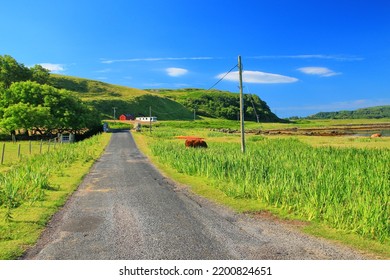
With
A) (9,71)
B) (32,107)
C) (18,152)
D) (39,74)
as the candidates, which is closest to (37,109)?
(32,107)

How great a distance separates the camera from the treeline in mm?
56750

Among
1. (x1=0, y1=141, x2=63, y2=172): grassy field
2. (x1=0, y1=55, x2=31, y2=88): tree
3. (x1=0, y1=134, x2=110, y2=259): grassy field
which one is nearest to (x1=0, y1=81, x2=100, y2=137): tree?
(x1=0, y1=141, x2=63, y2=172): grassy field

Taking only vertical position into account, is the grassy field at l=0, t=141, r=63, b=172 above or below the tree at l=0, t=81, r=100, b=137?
below

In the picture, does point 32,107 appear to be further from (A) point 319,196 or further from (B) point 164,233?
(A) point 319,196

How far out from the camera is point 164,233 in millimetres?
9141

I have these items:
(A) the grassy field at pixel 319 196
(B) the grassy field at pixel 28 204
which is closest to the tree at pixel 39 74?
(B) the grassy field at pixel 28 204

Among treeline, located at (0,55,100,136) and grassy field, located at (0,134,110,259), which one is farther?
treeline, located at (0,55,100,136)

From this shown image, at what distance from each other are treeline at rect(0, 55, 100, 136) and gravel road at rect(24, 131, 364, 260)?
48819 millimetres

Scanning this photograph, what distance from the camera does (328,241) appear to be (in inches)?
338

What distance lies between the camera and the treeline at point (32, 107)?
56750mm

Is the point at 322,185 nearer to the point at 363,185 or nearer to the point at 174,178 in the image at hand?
the point at 363,185

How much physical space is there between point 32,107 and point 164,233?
57.9 meters

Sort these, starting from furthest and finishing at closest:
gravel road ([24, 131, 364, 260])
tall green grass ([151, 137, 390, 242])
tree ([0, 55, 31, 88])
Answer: tree ([0, 55, 31, 88]) → tall green grass ([151, 137, 390, 242]) → gravel road ([24, 131, 364, 260])

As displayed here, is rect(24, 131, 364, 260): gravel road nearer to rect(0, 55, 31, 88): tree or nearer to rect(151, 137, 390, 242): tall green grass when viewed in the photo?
rect(151, 137, 390, 242): tall green grass
